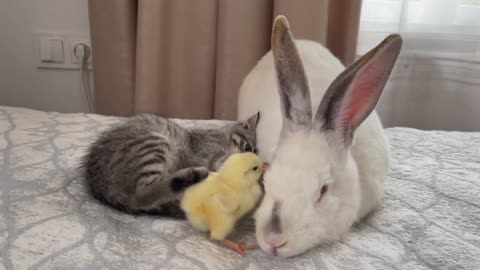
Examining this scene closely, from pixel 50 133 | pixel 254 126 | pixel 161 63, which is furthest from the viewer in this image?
pixel 161 63

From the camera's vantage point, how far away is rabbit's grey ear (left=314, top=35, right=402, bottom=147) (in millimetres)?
837

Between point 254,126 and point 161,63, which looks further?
point 161,63

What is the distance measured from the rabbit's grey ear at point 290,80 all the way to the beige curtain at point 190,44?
817mm

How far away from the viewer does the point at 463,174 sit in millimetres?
1268

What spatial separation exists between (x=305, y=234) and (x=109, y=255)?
13.1 inches

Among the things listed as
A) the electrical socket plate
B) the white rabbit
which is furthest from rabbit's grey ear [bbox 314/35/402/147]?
A: the electrical socket plate

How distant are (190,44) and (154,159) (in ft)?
2.71

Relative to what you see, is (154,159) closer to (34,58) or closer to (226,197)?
(226,197)

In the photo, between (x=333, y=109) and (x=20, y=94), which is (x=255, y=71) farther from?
(x=20, y=94)

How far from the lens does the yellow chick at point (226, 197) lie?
898 mm

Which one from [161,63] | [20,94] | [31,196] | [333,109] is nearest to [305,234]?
[333,109]

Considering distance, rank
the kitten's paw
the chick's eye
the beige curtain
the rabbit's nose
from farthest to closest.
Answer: the beige curtain, the chick's eye, the kitten's paw, the rabbit's nose

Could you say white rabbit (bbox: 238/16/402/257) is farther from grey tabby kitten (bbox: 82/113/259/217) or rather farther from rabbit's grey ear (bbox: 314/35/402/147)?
grey tabby kitten (bbox: 82/113/259/217)

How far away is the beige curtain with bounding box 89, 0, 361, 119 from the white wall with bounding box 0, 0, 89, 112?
23 cm
